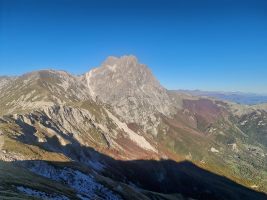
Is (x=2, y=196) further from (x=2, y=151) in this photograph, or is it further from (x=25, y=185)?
(x=2, y=151)

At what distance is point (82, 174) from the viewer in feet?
422

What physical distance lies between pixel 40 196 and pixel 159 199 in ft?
337

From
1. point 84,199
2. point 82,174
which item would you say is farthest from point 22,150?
point 84,199

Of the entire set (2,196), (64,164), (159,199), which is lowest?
(159,199)

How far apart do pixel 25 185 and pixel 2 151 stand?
57180 mm

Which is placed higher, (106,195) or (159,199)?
(106,195)

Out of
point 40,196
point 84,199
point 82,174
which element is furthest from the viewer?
point 82,174

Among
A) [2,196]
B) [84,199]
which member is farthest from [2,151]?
[2,196]

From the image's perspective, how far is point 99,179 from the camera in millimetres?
135625

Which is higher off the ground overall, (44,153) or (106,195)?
(44,153)

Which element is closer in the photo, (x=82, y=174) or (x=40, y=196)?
(x=40, y=196)

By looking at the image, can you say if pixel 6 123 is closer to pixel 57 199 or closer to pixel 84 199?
pixel 84 199

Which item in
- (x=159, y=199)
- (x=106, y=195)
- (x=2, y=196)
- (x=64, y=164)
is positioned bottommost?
(x=159, y=199)

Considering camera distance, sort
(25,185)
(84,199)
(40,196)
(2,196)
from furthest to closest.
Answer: (84,199)
(25,185)
(40,196)
(2,196)
